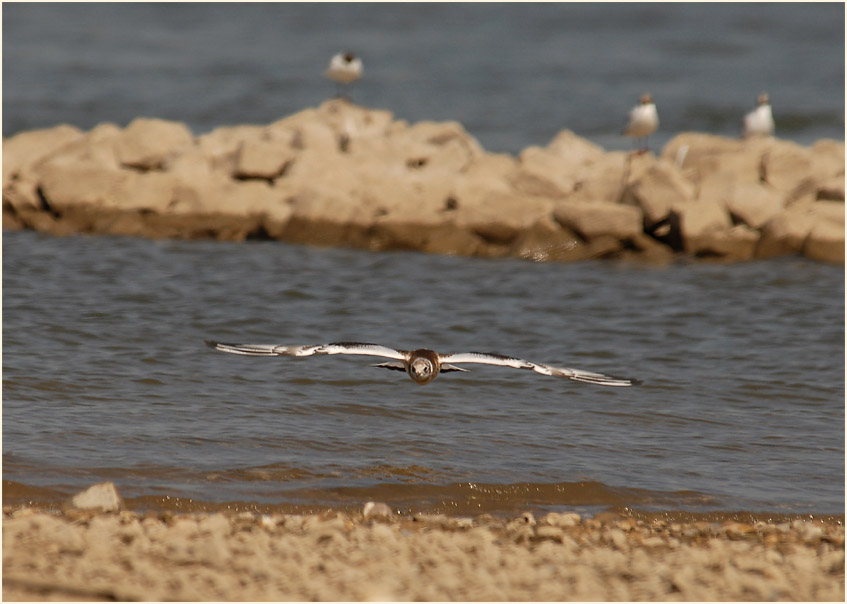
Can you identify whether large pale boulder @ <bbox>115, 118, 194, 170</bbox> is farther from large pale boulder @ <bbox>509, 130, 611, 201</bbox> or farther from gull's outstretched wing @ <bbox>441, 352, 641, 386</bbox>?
gull's outstretched wing @ <bbox>441, 352, 641, 386</bbox>

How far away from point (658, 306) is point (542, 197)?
11.2 feet

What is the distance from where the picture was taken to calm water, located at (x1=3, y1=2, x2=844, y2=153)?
2764 cm

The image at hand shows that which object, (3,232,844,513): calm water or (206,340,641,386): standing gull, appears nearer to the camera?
(206,340,641,386): standing gull

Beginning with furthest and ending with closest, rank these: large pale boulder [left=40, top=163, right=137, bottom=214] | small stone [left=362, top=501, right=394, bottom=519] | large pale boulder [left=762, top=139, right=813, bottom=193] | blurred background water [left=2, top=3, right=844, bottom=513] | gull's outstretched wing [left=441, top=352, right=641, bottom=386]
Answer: large pale boulder [left=40, top=163, right=137, bottom=214] → large pale boulder [left=762, top=139, right=813, bottom=193] → blurred background water [left=2, top=3, right=844, bottom=513] → gull's outstretched wing [left=441, top=352, right=641, bottom=386] → small stone [left=362, top=501, right=394, bottom=519]

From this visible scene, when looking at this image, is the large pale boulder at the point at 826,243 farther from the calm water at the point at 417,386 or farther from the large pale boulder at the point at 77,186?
the large pale boulder at the point at 77,186

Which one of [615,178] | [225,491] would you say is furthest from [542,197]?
[225,491]

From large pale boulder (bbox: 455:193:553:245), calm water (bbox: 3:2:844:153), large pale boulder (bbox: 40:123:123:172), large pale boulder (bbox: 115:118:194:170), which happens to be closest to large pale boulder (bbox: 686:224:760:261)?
large pale boulder (bbox: 455:193:553:245)

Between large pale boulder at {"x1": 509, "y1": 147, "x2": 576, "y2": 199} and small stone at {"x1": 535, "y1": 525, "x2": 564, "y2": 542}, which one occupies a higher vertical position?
large pale boulder at {"x1": 509, "y1": 147, "x2": 576, "y2": 199}

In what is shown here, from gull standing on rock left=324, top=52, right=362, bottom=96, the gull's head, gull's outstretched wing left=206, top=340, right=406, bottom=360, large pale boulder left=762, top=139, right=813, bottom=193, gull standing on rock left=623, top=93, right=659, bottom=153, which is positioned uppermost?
gull standing on rock left=324, top=52, right=362, bottom=96

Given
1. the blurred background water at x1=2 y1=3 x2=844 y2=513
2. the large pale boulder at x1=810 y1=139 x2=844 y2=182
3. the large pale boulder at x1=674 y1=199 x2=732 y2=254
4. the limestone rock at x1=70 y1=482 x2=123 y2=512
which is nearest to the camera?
the limestone rock at x1=70 y1=482 x2=123 y2=512

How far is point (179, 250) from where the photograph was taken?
628 inches

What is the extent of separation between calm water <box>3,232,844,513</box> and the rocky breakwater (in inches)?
17.4

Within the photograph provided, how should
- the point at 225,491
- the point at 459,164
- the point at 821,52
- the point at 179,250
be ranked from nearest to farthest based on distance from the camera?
the point at 225,491 → the point at 179,250 → the point at 459,164 → the point at 821,52

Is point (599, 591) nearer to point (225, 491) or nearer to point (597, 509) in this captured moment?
point (597, 509)
